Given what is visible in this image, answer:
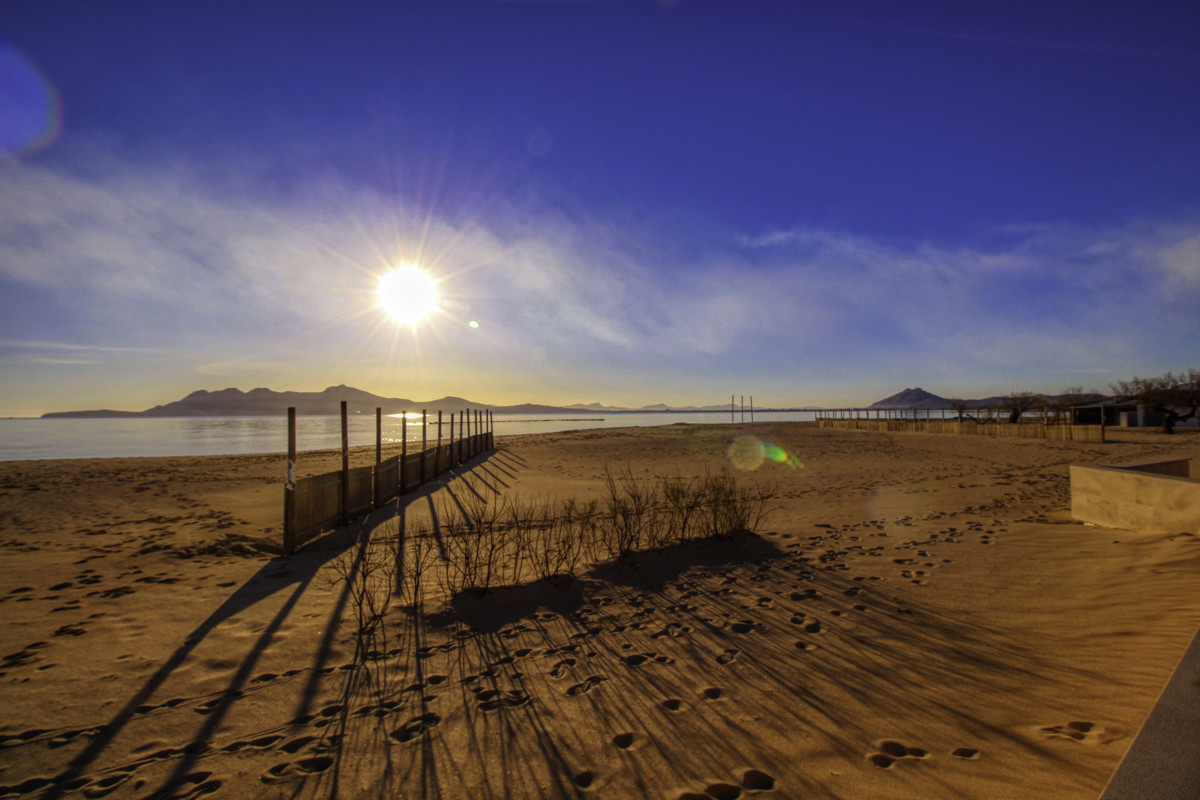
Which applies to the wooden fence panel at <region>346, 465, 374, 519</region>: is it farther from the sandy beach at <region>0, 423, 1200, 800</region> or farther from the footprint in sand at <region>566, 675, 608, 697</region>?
the footprint in sand at <region>566, 675, 608, 697</region>

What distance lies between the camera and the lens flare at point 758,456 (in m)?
18.9

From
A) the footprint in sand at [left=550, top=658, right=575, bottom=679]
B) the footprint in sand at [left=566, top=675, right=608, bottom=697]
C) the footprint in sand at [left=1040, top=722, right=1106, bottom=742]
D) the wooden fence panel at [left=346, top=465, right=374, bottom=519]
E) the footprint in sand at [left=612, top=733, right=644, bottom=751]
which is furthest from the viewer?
the wooden fence panel at [left=346, top=465, right=374, bottom=519]

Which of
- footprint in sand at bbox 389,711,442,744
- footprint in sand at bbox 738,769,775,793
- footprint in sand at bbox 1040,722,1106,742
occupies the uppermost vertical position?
footprint in sand at bbox 1040,722,1106,742

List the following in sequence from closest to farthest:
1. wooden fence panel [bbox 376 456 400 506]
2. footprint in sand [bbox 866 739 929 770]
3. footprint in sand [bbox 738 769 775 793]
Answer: footprint in sand [bbox 738 769 775 793] → footprint in sand [bbox 866 739 929 770] → wooden fence panel [bbox 376 456 400 506]

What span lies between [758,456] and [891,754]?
20420mm

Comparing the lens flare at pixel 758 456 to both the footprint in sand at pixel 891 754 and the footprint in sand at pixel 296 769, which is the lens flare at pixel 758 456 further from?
the footprint in sand at pixel 296 769

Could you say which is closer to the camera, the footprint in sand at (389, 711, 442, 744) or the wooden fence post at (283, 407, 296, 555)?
the footprint in sand at (389, 711, 442, 744)

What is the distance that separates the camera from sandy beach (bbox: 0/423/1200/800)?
8.72 ft

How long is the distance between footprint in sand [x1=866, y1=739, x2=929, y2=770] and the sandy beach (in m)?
0.02

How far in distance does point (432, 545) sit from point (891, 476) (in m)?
12.1

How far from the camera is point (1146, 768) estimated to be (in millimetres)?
1783

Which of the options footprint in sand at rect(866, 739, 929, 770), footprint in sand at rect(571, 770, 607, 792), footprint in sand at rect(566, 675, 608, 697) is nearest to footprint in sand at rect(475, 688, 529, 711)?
footprint in sand at rect(566, 675, 608, 697)

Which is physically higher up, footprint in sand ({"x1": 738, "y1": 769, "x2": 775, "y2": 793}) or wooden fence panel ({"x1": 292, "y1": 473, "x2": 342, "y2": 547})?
wooden fence panel ({"x1": 292, "y1": 473, "x2": 342, "y2": 547})

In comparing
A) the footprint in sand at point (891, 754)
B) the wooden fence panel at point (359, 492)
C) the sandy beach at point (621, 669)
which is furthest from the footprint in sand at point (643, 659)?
the wooden fence panel at point (359, 492)
